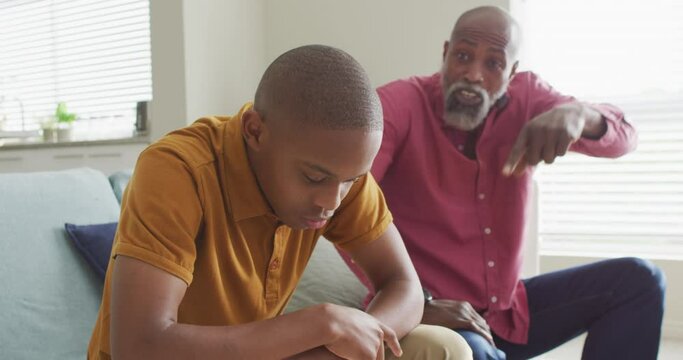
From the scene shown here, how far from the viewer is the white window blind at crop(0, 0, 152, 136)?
13.3 ft

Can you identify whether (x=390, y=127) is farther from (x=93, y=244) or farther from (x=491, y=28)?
(x=93, y=244)

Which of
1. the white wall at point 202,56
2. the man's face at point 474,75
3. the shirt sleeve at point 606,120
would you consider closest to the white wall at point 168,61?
the white wall at point 202,56

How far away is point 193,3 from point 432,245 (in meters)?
1.84

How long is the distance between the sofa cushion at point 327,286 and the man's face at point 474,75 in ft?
1.96

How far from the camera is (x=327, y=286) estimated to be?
1.87 metres

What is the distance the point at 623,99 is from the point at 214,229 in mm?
2580

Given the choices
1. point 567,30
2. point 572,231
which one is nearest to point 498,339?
point 572,231

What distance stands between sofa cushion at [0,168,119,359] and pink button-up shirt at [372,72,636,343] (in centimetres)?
78

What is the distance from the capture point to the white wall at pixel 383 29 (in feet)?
8.81

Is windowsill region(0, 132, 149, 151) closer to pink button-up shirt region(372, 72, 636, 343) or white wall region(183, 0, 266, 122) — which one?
white wall region(183, 0, 266, 122)

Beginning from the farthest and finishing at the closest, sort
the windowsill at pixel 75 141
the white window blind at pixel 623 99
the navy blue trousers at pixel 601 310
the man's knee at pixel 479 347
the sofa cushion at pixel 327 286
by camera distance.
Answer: the windowsill at pixel 75 141, the white window blind at pixel 623 99, the sofa cushion at pixel 327 286, the navy blue trousers at pixel 601 310, the man's knee at pixel 479 347

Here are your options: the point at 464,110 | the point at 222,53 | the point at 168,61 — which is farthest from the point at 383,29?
the point at 464,110

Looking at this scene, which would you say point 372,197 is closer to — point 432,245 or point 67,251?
point 432,245

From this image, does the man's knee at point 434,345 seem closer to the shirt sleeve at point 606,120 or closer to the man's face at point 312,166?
the man's face at point 312,166
